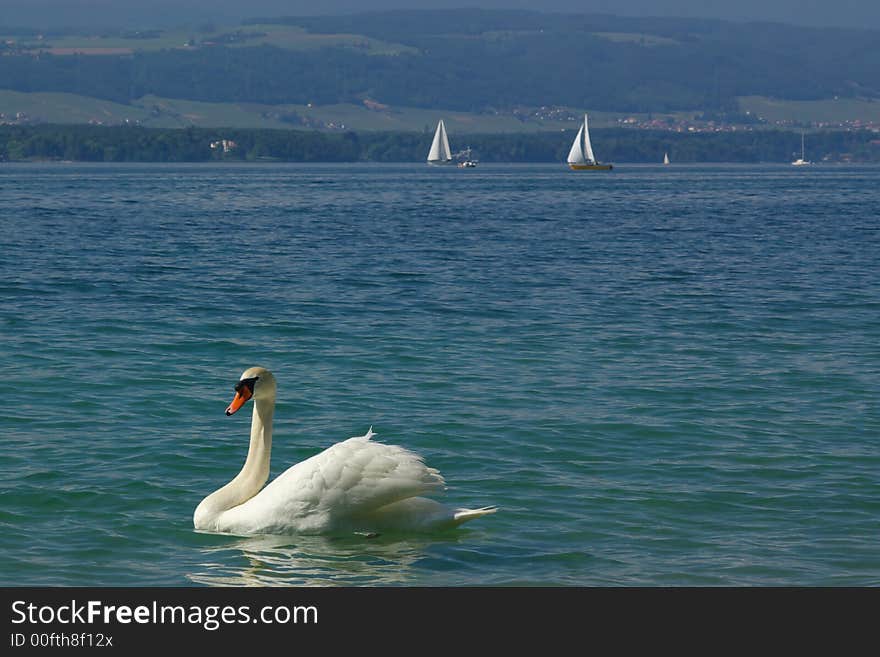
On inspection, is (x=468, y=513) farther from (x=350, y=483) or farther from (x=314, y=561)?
(x=314, y=561)

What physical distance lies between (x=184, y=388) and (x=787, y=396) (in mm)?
7323

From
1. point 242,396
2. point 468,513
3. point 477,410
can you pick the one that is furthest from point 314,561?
Answer: point 477,410

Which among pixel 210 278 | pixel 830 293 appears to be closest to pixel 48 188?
pixel 210 278

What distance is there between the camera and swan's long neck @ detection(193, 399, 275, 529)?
1200cm

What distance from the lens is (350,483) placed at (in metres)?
11.6

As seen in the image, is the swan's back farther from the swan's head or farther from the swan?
the swan's head

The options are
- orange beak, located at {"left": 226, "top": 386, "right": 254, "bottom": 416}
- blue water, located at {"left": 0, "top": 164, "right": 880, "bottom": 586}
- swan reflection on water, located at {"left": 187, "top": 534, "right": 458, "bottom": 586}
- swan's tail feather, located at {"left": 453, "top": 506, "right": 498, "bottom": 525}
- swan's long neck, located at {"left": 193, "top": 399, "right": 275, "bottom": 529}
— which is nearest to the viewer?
swan reflection on water, located at {"left": 187, "top": 534, "right": 458, "bottom": 586}

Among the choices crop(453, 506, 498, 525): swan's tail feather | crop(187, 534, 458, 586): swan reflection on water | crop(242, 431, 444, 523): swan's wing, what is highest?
crop(242, 431, 444, 523): swan's wing

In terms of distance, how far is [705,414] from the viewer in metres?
16.5

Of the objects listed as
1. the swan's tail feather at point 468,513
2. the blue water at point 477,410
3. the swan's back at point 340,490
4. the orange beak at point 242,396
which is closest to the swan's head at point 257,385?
the orange beak at point 242,396

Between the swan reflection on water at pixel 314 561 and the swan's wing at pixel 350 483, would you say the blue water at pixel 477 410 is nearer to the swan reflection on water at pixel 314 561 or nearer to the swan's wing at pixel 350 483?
the swan reflection on water at pixel 314 561

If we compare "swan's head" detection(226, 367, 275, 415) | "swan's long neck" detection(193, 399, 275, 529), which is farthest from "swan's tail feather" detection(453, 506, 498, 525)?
"swan's head" detection(226, 367, 275, 415)

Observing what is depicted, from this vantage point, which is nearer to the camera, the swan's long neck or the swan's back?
the swan's back
